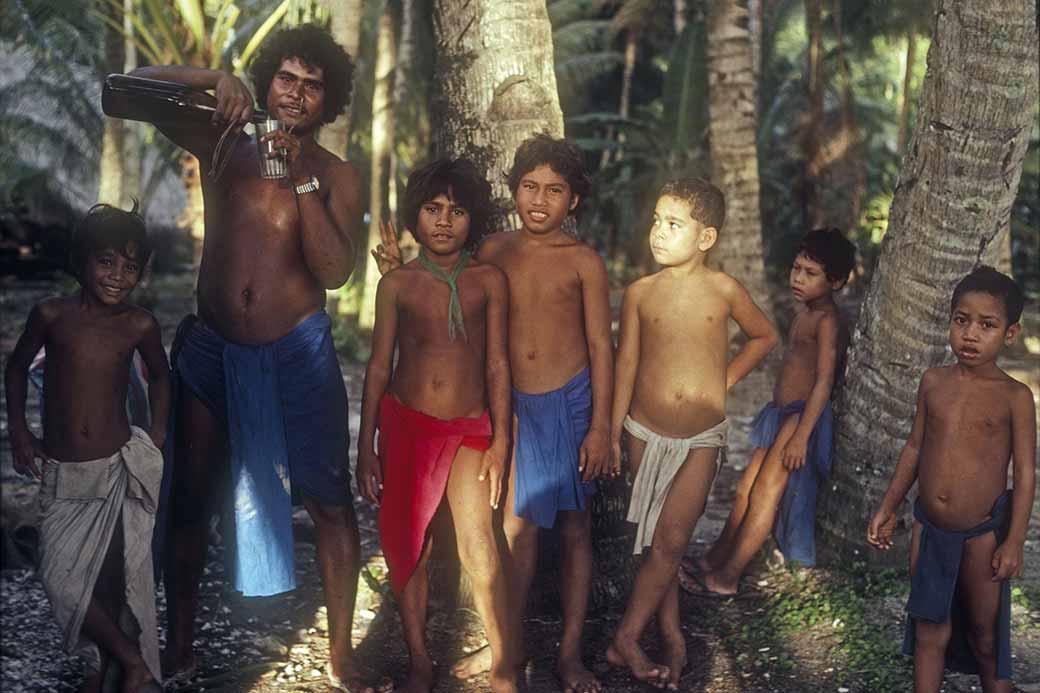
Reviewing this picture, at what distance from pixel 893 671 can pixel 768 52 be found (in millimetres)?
17407

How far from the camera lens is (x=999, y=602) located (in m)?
3.24

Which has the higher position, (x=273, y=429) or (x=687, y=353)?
(x=687, y=353)

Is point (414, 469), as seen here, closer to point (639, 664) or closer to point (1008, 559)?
point (639, 664)

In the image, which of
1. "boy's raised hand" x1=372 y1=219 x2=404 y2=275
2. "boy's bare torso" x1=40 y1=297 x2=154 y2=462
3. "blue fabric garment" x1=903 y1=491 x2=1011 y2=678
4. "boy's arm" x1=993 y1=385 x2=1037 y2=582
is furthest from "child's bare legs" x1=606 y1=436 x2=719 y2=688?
"boy's bare torso" x1=40 y1=297 x2=154 y2=462

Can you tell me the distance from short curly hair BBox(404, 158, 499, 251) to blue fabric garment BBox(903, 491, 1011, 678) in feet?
5.41

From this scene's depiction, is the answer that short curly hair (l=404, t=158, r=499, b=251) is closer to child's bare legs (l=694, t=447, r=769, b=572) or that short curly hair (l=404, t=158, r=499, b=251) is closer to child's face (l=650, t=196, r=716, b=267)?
child's face (l=650, t=196, r=716, b=267)

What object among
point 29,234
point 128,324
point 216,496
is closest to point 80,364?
point 128,324

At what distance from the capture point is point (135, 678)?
3498 millimetres

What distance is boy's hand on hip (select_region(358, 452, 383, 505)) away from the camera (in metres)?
3.62

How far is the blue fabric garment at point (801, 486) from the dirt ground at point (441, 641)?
16 centimetres

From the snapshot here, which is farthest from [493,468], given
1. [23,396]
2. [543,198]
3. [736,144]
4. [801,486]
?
[736,144]

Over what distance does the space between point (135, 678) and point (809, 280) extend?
8.91ft

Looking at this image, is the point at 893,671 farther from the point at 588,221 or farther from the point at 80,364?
the point at 588,221

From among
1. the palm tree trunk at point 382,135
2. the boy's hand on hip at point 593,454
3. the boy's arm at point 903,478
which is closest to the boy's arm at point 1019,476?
the boy's arm at point 903,478
